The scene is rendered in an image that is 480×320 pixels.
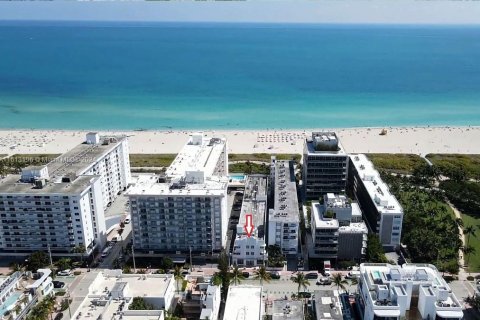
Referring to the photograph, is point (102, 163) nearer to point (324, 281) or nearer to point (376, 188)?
point (324, 281)

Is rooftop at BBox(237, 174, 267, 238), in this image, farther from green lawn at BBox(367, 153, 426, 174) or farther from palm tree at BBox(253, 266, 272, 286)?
green lawn at BBox(367, 153, 426, 174)

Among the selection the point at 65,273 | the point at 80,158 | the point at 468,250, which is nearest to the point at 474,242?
the point at 468,250

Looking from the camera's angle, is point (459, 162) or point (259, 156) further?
point (259, 156)

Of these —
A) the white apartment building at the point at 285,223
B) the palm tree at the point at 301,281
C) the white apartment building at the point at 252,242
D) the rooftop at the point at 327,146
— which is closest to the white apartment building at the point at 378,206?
the rooftop at the point at 327,146

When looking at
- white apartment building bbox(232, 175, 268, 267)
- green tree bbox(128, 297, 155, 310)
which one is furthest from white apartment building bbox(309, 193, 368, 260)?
green tree bbox(128, 297, 155, 310)

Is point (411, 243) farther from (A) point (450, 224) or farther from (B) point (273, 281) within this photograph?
(B) point (273, 281)

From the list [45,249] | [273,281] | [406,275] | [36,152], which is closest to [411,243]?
[406,275]
